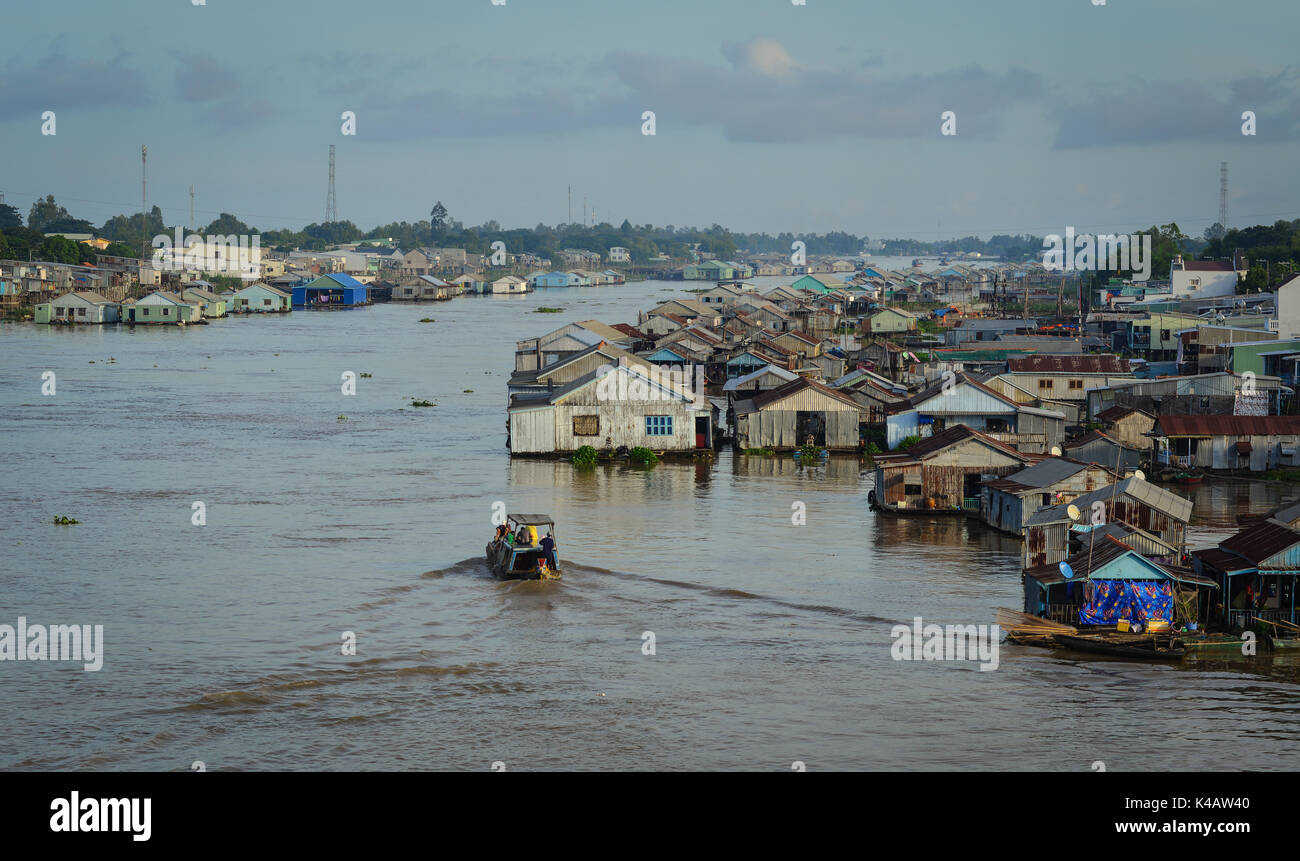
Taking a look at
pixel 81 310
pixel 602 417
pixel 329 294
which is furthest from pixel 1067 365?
pixel 329 294

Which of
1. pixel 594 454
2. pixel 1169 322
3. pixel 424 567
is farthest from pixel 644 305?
pixel 424 567

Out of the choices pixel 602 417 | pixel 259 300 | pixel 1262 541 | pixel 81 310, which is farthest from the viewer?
pixel 259 300

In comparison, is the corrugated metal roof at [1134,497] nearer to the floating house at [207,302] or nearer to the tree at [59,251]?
the floating house at [207,302]

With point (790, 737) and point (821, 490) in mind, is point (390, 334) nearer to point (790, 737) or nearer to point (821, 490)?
point (821, 490)

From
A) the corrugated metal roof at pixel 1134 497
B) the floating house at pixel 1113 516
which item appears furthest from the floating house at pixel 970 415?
the floating house at pixel 1113 516

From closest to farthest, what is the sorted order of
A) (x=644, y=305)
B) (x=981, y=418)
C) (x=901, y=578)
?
(x=901, y=578), (x=981, y=418), (x=644, y=305)

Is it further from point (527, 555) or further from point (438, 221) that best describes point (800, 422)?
point (438, 221)

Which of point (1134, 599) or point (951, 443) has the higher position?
point (951, 443)
